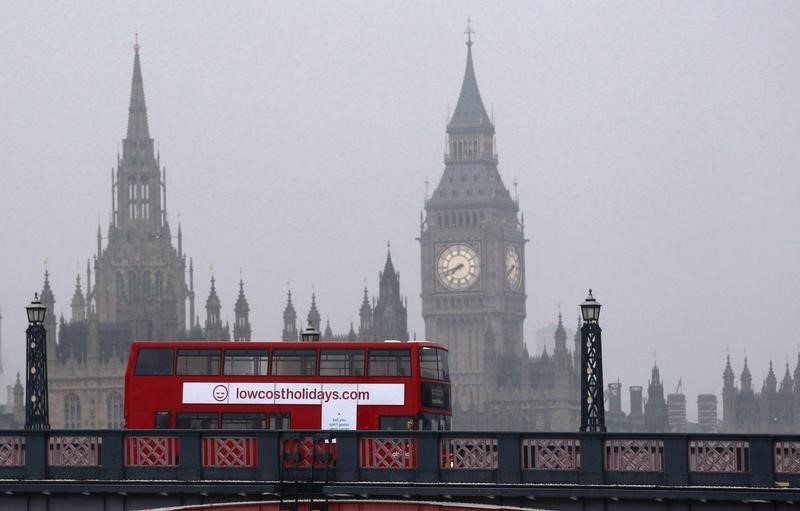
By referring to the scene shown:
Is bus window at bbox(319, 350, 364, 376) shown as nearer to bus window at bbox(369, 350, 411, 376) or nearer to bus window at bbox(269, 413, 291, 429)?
bus window at bbox(369, 350, 411, 376)

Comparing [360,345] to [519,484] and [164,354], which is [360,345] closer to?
[164,354]

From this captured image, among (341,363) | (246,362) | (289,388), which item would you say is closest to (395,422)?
(341,363)

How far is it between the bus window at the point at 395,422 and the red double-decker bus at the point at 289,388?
0.02 metres

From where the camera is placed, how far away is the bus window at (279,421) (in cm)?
6200

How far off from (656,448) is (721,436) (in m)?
1.48

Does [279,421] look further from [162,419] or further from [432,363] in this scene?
[432,363]

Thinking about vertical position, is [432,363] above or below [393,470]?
above

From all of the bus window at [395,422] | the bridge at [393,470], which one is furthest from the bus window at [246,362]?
the bridge at [393,470]

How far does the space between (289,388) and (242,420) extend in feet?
4.60

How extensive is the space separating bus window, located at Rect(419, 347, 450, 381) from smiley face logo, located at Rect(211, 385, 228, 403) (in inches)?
190

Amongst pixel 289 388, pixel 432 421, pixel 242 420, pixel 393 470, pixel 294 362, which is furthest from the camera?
pixel 432 421

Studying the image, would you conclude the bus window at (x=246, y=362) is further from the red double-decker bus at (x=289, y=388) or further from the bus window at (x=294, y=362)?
the bus window at (x=294, y=362)

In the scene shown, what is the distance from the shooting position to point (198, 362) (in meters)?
63.7

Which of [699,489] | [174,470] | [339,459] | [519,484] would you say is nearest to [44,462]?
[174,470]
